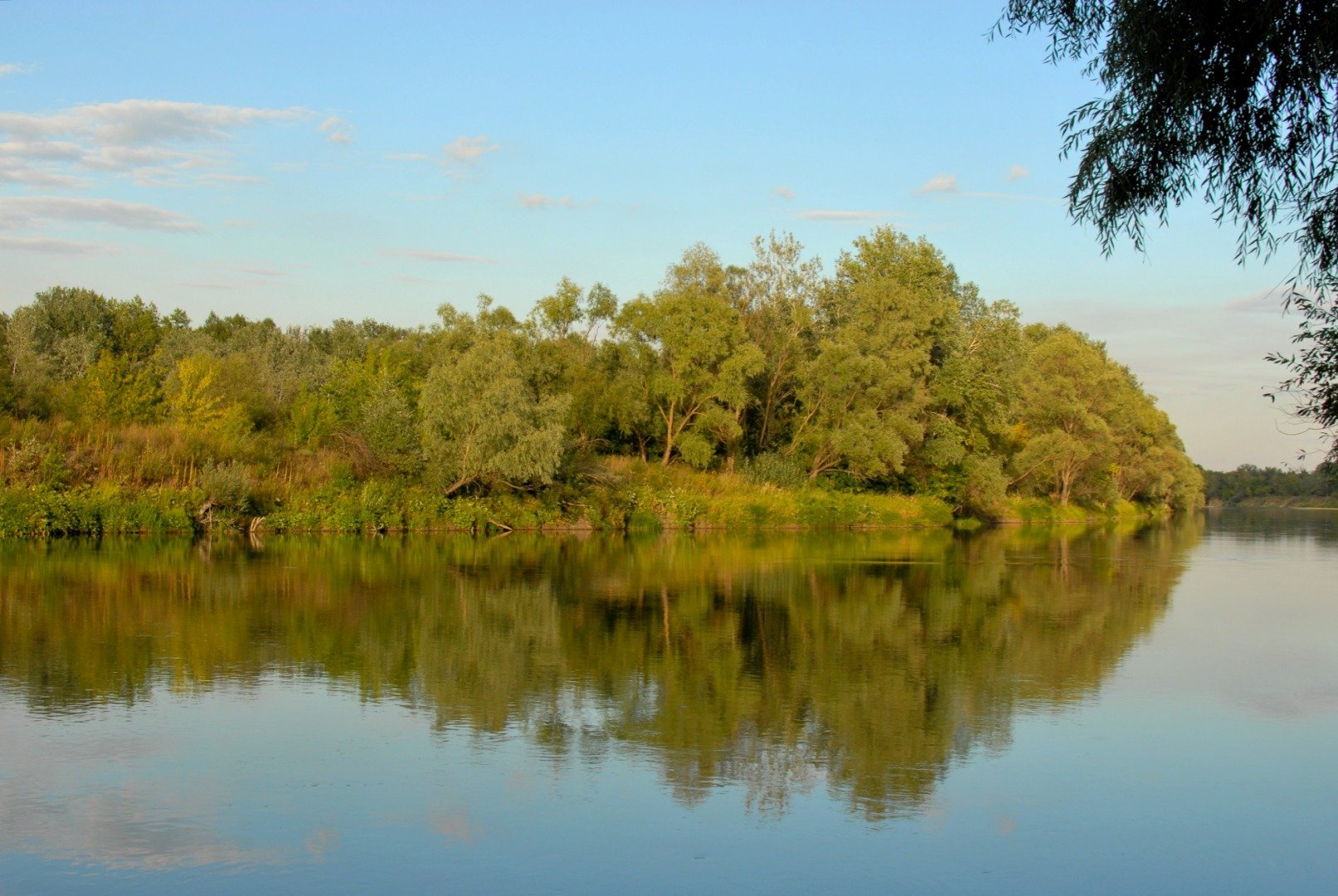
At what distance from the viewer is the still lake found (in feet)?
22.1

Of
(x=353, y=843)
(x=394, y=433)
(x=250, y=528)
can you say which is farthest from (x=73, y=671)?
(x=394, y=433)

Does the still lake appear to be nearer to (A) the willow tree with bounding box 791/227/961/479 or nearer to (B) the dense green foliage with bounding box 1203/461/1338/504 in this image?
(A) the willow tree with bounding box 791/227/961/479

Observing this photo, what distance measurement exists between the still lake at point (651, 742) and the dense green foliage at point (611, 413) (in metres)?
14.7

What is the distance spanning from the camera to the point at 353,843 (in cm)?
690

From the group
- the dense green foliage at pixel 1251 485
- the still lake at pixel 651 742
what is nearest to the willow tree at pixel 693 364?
the still lake at pixel 651 742

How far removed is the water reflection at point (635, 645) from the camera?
9.52 metres

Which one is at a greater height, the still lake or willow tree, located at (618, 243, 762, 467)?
willow tree, located at (618, 243, 762, 467)

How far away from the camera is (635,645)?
1412 centimetres

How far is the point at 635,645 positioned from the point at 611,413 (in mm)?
31580

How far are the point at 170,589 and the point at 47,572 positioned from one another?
13.2ft

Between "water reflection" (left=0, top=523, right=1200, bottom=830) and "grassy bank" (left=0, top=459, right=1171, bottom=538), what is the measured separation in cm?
414

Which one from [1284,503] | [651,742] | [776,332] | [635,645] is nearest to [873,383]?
[776,332]

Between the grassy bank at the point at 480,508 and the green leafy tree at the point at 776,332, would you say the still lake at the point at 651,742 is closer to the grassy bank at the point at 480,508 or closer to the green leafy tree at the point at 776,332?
the grassy bank at the point at 480,508

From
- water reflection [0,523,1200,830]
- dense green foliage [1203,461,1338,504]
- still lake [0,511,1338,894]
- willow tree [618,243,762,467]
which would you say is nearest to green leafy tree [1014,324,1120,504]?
willow tree [618,243,762,467]
